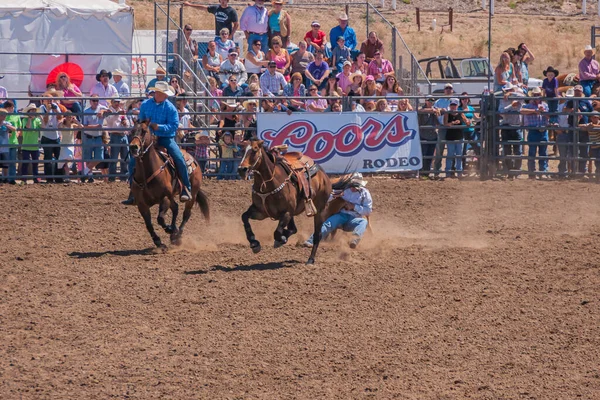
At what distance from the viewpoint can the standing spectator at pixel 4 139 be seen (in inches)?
598

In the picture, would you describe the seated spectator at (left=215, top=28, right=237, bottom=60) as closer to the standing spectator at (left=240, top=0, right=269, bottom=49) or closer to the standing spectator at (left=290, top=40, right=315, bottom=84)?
the standing spectator at (left=240, top=0, right=269, bottom=49)

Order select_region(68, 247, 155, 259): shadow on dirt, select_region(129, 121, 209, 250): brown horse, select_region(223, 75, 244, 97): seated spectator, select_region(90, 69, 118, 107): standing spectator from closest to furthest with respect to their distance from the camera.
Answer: select_region(129, 121, 209, 250): brown horse
select_region(68, 247, 155, 259): shadow on dirt
select_region(90, 69, 118, 107): standing spectator
select_region(223, 75, 244, 97): seated spectator

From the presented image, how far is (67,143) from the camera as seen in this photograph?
15992mm

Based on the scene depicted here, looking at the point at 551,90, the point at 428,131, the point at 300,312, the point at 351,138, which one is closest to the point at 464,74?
the point at 551,90

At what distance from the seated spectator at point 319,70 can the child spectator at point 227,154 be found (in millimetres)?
2752

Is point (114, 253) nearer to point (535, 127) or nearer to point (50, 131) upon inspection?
point (50, 131)

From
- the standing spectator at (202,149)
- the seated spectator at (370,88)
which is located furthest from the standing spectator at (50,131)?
the seated spectator at (370,88)

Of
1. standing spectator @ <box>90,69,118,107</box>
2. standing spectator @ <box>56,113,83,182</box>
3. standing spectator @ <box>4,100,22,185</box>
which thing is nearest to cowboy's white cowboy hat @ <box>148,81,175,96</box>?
standing spectator @ <box>56,113,83,182</box>

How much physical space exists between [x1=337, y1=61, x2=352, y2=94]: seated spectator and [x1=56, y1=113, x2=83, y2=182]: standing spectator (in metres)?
5.08

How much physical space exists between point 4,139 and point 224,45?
5.16m

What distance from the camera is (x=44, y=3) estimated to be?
18.8 metres

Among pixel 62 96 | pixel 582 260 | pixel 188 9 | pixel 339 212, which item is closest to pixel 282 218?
pixel 339 212

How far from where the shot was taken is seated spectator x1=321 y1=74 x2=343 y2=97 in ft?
56.6

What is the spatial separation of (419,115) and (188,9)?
73.7 feet
